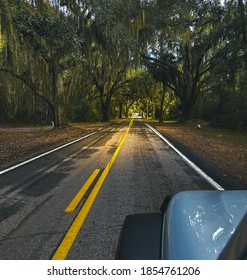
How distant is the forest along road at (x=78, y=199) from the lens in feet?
11.6

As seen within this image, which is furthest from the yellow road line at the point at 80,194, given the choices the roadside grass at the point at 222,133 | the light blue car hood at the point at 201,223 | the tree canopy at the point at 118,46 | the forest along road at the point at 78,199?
the roadside grass at the point at 222,133

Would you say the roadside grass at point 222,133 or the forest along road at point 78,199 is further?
the roadside grass at point 222,133

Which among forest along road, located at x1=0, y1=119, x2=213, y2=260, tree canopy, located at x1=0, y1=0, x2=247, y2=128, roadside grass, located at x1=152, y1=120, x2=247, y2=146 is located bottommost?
roadside grass, located at x1=152, y1=120, x2=247, y2=146

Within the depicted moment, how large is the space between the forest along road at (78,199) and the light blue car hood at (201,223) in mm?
1331

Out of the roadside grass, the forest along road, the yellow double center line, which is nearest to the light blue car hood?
the forest along road

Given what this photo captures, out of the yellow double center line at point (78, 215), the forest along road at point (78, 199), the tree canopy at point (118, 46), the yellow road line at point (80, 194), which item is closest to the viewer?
the yellow double center line at point (78, 215)

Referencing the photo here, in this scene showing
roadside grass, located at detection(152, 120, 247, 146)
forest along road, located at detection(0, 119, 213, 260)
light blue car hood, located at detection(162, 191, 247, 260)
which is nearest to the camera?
light blue car hood, located at detection(162, 191, 247, 260)

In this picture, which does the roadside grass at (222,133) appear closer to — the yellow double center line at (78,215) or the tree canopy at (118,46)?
the tree canopy at (118,46)

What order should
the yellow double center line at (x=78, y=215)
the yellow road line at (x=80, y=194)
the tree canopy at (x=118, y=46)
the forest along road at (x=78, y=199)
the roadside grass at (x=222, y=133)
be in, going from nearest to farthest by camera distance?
the yellow double center line at (x=78, y=215)
the forest along road at (x=78, y=199)
the yellow road line at (x=80, y=194)
the tree canopy at (x=118, y=46)
the roadside grass at (x=222, y=133)

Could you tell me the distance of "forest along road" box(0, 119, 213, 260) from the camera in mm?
3533

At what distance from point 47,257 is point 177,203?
5.71 feet

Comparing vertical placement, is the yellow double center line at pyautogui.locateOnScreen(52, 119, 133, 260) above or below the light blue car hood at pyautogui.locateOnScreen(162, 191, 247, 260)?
below

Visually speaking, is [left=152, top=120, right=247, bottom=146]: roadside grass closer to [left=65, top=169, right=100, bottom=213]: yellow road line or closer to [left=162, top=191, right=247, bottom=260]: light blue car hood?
[left=65, top=169, right=100, bottom=213]: yellow road line

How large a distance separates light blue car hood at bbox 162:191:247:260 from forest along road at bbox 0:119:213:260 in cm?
133
